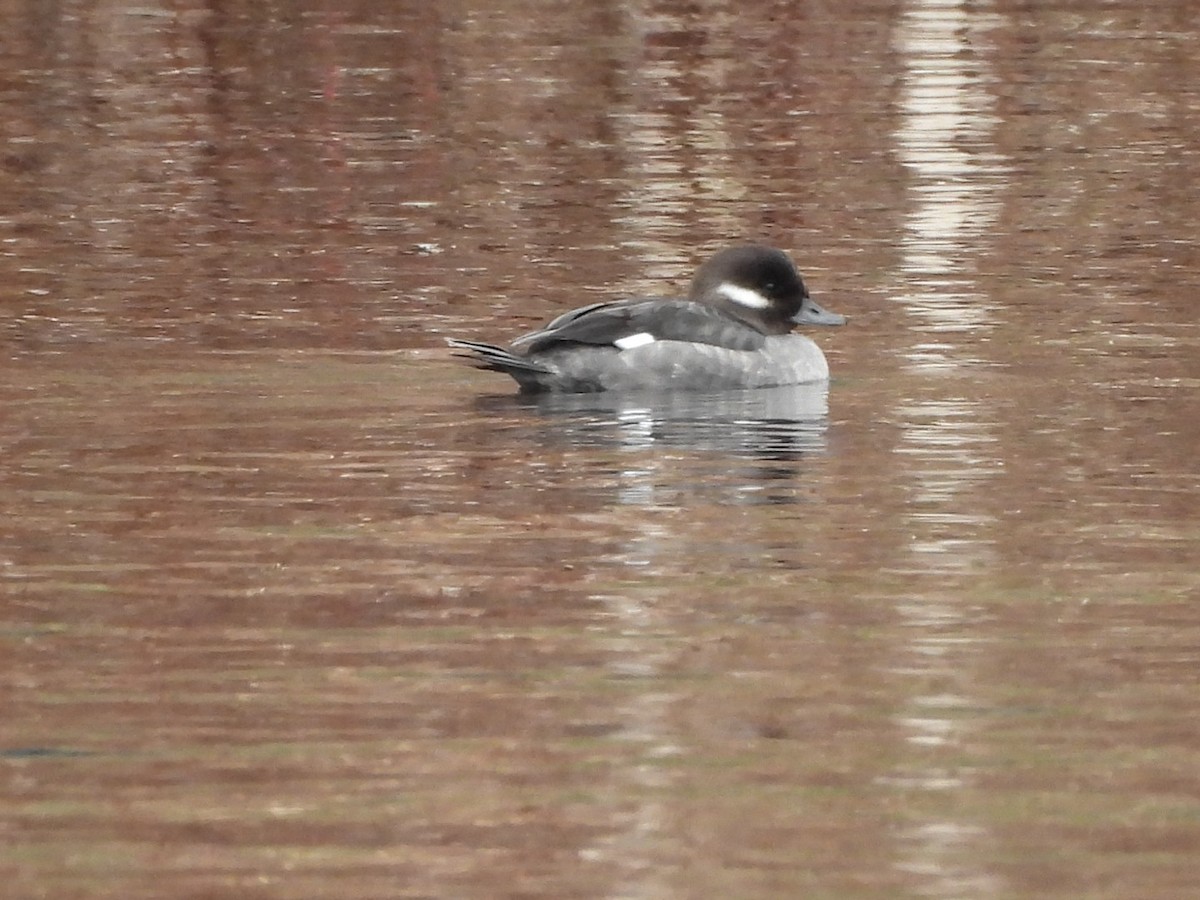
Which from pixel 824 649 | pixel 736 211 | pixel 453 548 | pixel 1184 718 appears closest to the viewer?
pixel 1184 718

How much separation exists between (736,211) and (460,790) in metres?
12.0

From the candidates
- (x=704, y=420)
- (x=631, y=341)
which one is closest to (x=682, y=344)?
(x=631, y=341)

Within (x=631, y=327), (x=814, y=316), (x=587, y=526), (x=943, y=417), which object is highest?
(x=587, y=526)

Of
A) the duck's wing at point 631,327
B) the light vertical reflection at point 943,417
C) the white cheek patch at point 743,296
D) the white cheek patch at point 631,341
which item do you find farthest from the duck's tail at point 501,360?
the light vertical reflection at point 943,417

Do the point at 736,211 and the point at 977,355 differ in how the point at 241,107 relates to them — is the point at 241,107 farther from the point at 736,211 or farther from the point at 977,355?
the point at 977,355

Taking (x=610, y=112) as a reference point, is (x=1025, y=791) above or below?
above

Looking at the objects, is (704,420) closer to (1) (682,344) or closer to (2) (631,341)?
(2) (631,341)

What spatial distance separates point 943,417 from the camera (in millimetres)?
11570

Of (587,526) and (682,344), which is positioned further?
(682,344)

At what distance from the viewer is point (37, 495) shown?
999 centimetres

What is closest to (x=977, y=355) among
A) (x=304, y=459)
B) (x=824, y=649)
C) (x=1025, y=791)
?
(x=304, y=459)

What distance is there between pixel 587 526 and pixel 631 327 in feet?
9.94

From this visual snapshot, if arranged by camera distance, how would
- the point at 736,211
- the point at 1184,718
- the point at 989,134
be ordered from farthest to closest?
the point at 989,134
the point at 736,211
the point at 1184,718

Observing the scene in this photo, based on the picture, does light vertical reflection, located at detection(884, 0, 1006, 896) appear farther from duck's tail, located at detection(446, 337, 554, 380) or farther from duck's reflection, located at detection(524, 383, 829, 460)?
duck's tail, located at detection(446, 337, 554, 380)
